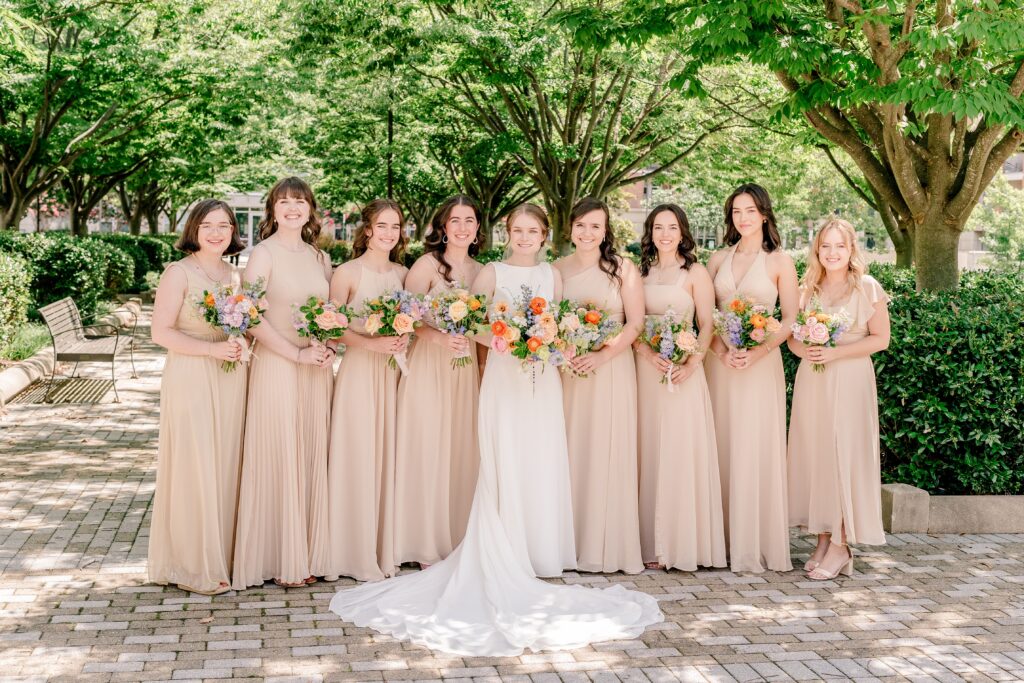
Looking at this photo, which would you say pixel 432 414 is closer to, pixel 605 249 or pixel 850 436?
pixel 605 249

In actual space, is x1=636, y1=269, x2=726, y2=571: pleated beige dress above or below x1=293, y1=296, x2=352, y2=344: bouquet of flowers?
below

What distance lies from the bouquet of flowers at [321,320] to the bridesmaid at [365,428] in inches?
9.4

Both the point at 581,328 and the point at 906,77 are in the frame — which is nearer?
the point at 581,328

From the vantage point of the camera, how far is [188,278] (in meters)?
6.16

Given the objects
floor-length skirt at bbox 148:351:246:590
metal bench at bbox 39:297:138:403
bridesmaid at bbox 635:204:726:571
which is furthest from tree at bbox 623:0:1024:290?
metal bench at bbox 39:297:138:403

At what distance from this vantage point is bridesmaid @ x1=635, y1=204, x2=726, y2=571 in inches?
264

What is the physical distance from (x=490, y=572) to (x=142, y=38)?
1723 cm

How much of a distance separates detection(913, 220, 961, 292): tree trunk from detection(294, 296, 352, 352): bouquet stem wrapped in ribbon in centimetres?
669

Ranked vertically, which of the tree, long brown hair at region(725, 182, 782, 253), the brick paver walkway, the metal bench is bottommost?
the brick paver walkway

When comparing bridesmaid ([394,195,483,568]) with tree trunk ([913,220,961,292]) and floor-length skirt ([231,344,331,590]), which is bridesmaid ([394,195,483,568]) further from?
tree trunk ([913,220,961,292])

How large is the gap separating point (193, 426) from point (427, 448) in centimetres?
146

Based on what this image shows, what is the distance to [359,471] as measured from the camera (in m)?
6.50

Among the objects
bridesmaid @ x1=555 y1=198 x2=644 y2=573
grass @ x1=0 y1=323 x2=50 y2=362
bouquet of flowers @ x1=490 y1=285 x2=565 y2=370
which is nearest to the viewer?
bouquet of flowers @ x1=490 y1=285 x2=565 y2=370

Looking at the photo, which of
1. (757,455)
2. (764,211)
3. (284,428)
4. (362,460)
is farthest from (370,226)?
(757,455)
